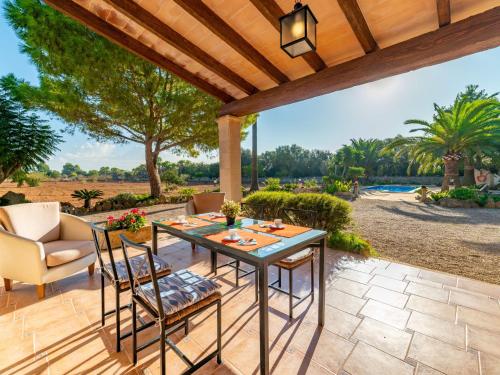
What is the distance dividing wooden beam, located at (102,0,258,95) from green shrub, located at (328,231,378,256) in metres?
3.07

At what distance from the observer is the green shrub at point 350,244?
344cm

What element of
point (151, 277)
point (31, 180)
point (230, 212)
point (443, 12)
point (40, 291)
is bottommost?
A: point (40, 291)

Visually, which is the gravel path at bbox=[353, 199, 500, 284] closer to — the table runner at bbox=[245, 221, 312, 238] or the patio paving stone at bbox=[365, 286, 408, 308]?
the patio paving stone at bbox=[365, 286, 408, 308]

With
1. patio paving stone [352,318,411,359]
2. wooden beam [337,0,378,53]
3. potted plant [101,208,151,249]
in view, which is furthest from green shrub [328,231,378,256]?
potted plant [101,208,151,249]

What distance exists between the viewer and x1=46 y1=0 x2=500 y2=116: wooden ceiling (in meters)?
2.13

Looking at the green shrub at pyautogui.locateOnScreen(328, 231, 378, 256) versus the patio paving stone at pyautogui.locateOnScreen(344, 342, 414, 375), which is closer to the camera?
the patio paving stone at pyautogui.locateOnScreen(344, 342, 414, 375)

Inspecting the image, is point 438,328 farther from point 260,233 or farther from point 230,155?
point 230,155

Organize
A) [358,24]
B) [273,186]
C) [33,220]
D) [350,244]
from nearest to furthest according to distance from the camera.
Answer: [358,24]
[33,220]
[350,244]
[273,186]

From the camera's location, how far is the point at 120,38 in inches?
113

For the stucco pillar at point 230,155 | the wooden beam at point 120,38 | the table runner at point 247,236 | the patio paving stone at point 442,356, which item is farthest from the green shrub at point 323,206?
the wooden beam at point 120,38

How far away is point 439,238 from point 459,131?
8756 millimetres

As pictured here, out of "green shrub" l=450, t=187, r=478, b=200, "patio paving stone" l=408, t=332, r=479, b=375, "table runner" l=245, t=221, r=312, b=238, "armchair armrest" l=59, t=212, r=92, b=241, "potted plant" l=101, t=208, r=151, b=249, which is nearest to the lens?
"patio paving stone" l=408, t=332, r=479, b=375

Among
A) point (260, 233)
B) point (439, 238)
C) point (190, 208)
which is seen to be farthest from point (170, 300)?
point (439, 238)

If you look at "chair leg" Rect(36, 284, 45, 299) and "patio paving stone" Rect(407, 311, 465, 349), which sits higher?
"chair leg" Rect(36, 284, 45, 299)
